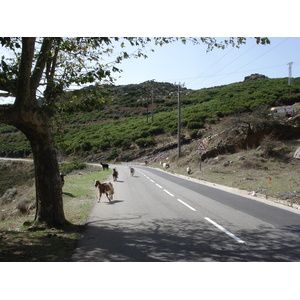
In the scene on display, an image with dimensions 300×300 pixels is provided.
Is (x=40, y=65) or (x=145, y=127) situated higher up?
(x=145, y=127)

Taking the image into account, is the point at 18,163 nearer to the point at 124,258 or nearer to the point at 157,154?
the point at 157,154

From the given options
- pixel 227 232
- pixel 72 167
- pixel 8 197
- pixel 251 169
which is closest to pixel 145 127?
pixel 72 167

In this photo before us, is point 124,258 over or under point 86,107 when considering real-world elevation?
under

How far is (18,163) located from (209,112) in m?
33.8

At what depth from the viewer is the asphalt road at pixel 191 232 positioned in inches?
211

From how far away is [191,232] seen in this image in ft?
23.4

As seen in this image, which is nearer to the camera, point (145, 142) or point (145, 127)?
point (145, 142)

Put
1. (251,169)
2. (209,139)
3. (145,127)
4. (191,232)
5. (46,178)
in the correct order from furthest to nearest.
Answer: (145,127) → (209,139) → (251,169) → (46,178) → (191,232)

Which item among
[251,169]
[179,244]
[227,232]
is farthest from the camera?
[251,169]

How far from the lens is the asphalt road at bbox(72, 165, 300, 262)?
5363 millimetres

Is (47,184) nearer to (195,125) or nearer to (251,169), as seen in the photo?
(251,169)

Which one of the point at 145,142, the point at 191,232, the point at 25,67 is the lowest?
the point at 191,232

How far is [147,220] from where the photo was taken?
28.7 ft

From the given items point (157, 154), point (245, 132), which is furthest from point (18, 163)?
point (245, 132)
